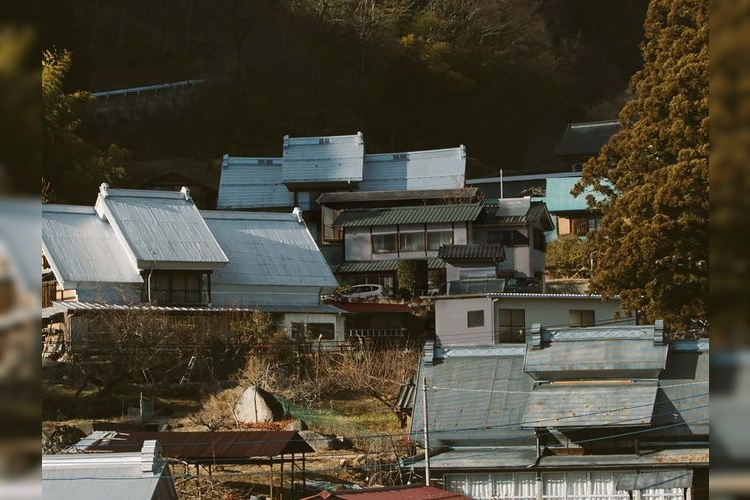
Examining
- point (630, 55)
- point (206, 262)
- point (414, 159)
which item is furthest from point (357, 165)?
point (630, 55)

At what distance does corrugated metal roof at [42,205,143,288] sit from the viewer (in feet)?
65.1

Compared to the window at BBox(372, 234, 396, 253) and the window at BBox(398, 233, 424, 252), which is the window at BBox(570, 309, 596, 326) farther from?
the window at BBox(372, 234, 396, 253)

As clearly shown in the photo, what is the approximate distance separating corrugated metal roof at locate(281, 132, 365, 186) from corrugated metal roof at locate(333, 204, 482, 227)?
11.9 feet

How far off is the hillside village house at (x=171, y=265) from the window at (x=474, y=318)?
2632 mm

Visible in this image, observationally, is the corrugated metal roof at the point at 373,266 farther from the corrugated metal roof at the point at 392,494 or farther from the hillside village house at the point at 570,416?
the corrugated metal roof at the point at 392,494

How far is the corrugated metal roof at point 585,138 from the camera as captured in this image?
1215 inches

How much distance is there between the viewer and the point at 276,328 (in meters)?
20.4

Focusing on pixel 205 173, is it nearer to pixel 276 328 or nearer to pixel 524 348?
pixel 276 328

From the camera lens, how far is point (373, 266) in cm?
2438

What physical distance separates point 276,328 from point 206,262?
1829 mm

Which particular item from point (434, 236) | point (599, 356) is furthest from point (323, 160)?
point (599, 356)

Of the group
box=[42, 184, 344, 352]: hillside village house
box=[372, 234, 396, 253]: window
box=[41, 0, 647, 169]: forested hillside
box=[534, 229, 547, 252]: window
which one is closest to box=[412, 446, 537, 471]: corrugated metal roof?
box=[42, 184, 344, 352]: hillside village house

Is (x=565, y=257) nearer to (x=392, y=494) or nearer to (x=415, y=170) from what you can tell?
(x=415, y=170)

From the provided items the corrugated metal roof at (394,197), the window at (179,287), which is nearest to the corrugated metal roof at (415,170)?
the corrugated metal roof at (394,197)
